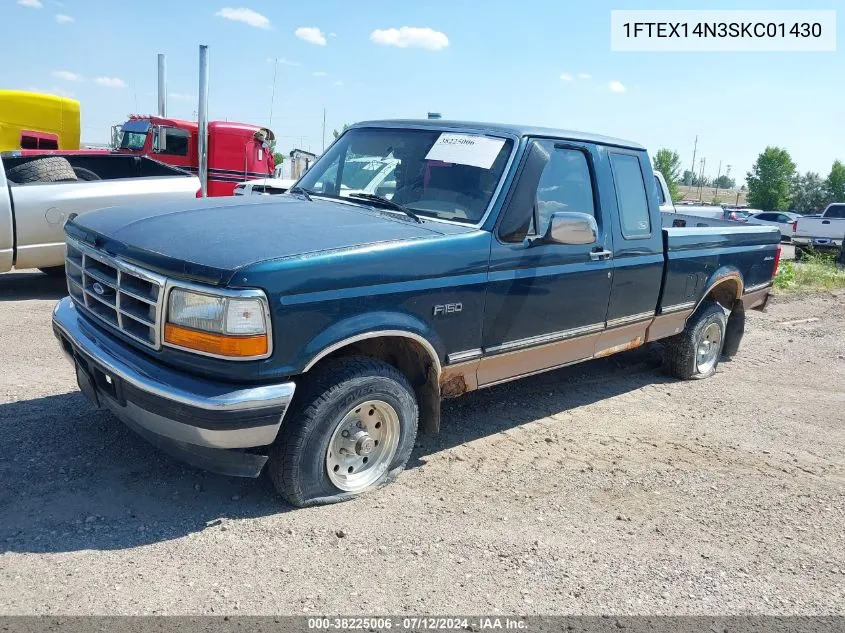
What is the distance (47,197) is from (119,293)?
17.8ft

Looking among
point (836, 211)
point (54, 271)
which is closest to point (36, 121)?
point (54, 271)

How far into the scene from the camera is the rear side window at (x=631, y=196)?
5164mm

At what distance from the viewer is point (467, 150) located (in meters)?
4.41

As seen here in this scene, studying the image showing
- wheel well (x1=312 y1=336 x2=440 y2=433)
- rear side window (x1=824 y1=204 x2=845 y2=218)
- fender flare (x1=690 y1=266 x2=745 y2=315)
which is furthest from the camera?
rear side window (x1=824 y1=204 x2=845 y2=218)

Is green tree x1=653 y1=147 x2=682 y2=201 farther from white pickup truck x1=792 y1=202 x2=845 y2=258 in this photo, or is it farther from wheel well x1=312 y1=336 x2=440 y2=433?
wheel well x1=312 y1=336 x2=440 y2=433

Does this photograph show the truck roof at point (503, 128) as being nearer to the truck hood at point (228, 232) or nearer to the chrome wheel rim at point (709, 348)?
the truck hood at point (228, 232)

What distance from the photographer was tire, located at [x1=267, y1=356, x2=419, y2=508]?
3.48m

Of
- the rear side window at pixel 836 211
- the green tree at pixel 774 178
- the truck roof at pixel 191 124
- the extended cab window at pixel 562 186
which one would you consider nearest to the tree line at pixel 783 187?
the green tree at pixel 774 178

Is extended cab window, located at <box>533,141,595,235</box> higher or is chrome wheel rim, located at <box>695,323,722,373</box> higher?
extended cab window, located at <box>533,141,595,235</box>

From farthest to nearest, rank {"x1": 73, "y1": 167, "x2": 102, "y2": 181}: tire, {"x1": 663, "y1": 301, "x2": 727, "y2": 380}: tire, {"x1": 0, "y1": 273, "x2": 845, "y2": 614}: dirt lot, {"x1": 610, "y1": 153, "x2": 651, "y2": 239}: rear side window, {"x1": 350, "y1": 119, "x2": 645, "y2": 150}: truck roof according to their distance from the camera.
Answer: {"x1": 73, "y1": 167, "x2": 102, "y2": 181}: tire < {"x1": 663, "y1": 301, "x2": 727, "y2": 380}: tire < {"x1": 610, "y1": 153, "x2": 651, "y2": 239}: rear side window < {"x1": 350, "y1": 119, "x2": 645, "y2": 150}: truck roof < {"x1": 0, "y1": 273, "x2": 845, "y2": 614}: dirt lot

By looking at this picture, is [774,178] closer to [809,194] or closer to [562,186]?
[809,194]

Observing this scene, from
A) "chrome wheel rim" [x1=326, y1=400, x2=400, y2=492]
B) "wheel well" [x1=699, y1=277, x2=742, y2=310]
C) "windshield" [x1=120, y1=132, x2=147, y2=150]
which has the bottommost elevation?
"chrome wheel rim" [x1=326, y1=400, x2=400, y2=492]

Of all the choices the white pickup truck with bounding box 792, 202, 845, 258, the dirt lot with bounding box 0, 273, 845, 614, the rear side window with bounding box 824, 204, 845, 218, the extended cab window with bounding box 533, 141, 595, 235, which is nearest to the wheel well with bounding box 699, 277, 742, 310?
the dirt lot with bounding box 0, 273, 845, 614

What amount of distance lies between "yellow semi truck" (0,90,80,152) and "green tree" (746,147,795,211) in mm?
54852
